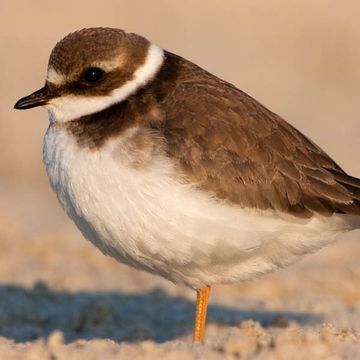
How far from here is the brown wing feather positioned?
612 centimetres

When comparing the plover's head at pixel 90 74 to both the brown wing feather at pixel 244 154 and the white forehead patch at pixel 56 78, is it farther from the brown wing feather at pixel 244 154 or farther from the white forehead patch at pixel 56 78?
the brown wing feather at pixel 244 154

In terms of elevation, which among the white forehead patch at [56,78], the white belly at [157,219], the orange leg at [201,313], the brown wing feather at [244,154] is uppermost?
the white forehead patch at [56,78]

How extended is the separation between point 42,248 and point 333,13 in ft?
28.4

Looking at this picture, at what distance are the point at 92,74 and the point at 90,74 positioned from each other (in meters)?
0.01

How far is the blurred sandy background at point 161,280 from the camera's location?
680 cm

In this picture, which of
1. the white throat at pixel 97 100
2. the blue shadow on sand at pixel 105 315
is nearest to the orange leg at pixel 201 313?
the blue shadow on sand at pixel 105 315

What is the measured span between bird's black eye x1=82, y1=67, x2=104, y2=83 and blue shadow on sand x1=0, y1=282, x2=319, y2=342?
2163 millimetres

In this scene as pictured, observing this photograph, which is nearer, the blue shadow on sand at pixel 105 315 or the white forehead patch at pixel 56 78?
the white forehead patch at pixel 56 78

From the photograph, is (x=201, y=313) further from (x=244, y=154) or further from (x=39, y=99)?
(x=39, y=99)

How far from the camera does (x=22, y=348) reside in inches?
245

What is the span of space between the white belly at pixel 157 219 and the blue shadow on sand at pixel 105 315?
1.43 metres

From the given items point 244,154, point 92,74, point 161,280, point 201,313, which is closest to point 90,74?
point 92,74

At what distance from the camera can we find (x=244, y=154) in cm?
629

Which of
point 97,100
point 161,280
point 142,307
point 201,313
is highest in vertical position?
point 97,100
